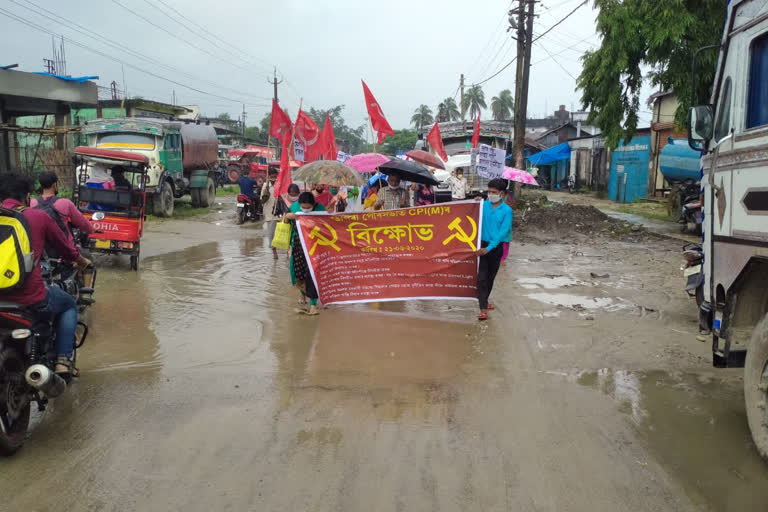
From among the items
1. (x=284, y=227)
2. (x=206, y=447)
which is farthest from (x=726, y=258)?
(x=284, y=227)

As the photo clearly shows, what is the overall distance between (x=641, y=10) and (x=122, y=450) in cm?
1490

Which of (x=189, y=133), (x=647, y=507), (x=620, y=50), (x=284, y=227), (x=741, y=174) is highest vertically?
(x=620, y=50)

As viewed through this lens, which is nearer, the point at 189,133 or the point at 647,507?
the point at 647,507

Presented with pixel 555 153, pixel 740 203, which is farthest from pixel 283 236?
pixel 555 153

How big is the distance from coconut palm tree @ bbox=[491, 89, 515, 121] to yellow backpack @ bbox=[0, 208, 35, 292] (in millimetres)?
85055

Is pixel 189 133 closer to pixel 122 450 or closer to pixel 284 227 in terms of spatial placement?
pixel 284 227

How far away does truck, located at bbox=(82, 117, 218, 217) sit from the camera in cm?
1762

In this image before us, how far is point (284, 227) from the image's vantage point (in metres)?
7.99

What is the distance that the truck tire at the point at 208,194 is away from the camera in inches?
874

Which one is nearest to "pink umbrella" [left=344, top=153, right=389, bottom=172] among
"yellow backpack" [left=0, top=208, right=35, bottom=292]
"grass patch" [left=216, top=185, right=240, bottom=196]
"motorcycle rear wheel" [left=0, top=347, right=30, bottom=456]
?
"yellow backpack" [left=0, top=208, right=35, bottom=292]

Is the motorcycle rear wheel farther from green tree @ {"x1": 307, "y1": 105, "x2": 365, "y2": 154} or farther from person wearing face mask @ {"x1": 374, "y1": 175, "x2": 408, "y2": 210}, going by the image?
green tree @ {"x1": 307, "y1": 105, "x2": 365, "y2": 154}

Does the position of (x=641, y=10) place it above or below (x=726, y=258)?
above

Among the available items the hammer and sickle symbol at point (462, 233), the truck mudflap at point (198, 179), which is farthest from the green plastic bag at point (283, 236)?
the truck mudflap at point (198, 179)

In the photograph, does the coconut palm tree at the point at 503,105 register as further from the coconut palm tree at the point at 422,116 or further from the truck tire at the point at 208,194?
the truck tire at the point at 208,194
